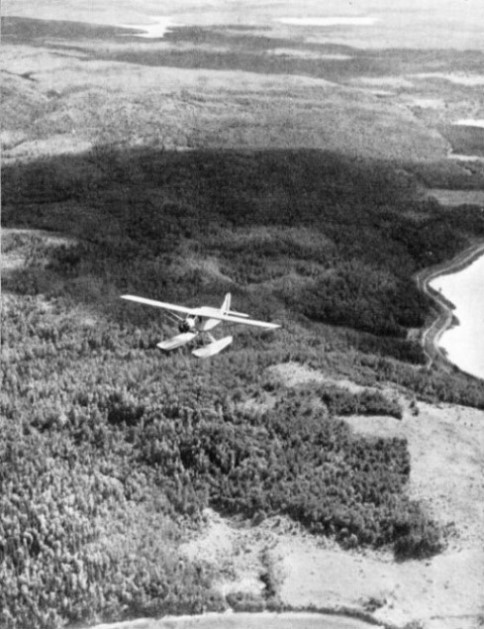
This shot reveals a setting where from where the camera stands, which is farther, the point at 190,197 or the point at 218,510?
the point at 190,197

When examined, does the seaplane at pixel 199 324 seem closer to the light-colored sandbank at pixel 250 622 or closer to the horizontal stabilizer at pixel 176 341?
the horizontal stabilizer at pixel 176 341

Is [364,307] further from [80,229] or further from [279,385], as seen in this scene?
[80,229]

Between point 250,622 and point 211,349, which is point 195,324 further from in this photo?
point 250,622

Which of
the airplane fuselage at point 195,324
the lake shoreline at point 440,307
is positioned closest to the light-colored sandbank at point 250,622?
the airplane fuselage at point 195,324

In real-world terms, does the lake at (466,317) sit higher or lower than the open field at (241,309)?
lower

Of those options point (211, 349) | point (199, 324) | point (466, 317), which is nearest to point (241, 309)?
point (211, 349)

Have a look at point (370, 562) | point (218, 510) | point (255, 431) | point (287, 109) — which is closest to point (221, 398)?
point (255, 431)

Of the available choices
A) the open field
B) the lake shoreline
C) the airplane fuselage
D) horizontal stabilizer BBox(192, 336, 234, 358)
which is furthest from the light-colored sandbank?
the lake shoreline
